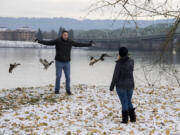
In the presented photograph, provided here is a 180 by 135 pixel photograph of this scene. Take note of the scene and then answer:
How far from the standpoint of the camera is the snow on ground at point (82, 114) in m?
6.17

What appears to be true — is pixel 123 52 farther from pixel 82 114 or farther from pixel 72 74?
pixel 72 74

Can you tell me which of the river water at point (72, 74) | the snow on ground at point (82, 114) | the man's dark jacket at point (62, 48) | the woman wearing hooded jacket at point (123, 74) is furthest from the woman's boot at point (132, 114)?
the man's dark jacket at point (62, 48)

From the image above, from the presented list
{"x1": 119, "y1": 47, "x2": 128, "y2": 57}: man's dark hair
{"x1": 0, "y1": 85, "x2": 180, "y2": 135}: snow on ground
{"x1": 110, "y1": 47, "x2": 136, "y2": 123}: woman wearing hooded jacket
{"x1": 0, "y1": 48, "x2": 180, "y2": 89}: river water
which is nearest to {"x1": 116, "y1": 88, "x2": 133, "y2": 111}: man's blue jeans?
{"x1": 110, "y1": 47, "x2": 136, "y2": 123}: woman wearing hooded jacket

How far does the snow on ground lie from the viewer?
6.17 meters

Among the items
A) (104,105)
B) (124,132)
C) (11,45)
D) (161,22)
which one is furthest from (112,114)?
(11,45)

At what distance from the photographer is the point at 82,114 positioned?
24.6 feet

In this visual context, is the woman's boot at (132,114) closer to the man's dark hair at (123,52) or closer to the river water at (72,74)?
the man's dark hair at (123,52)

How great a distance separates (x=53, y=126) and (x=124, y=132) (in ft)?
5.67

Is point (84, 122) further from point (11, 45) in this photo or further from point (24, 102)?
point (11, 45)

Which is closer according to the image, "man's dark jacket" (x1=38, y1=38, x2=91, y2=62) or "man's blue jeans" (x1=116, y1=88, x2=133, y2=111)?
"man's blue jeans" (x1=116, y1=88, x2=133, y2=111)

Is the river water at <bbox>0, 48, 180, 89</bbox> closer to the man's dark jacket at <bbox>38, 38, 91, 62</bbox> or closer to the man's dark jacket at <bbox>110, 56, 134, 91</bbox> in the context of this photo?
the man's dark jacket at <bbox>38, 38, 91, 62</bbox>

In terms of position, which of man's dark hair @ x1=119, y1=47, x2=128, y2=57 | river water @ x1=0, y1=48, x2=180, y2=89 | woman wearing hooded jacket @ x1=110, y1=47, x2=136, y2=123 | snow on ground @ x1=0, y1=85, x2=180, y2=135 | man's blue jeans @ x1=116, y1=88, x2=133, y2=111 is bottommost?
river water @ x1=0, y1=48, x2=180, y2=89

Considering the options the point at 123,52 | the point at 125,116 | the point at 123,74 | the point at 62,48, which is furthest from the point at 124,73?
the point at 62,48

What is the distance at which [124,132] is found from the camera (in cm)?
602
